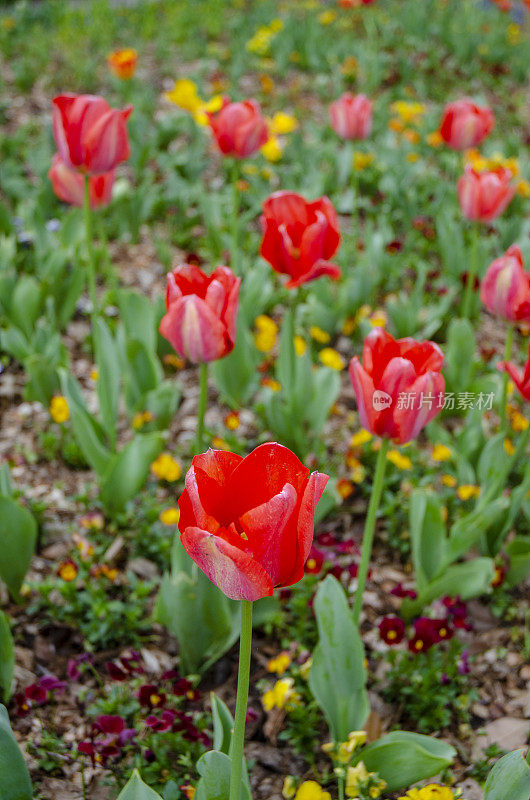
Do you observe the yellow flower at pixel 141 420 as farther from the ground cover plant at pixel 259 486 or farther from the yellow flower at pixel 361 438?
the yellow flower at pixel 361 438

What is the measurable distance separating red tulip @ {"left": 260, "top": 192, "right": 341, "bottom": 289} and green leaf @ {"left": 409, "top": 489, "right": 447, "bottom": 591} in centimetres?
61

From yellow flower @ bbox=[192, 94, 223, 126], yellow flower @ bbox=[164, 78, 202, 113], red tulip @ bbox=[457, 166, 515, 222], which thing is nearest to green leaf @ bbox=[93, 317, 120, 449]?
red tulip @ bbox=[457, 166, 515, 222]

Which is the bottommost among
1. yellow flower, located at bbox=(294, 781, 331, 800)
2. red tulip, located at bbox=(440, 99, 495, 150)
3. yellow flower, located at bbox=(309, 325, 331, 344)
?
yellow flower, located at bbox=(294, 781, 331, 800)

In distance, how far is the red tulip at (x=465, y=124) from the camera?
2.84m

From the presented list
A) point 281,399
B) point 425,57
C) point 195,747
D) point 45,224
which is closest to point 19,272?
point 45,224

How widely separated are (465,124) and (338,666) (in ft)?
7.39

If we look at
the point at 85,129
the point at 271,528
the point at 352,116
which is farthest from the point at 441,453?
the point at 352,116

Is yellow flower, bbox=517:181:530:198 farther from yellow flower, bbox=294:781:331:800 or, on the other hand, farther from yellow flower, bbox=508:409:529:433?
yellow flower, bbox=294:781:331:800

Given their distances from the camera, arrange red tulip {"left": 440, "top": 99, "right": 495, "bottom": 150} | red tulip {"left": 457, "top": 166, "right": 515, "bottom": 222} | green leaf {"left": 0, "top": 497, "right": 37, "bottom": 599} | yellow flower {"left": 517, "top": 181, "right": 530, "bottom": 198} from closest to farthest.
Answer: green leaf {"left": 0, "top": 497, "right": 37, "bottom": 599} → red tulip {"left": 457, "top": 166, "right": 515, "bottom": 222} → red tulip {"left": 440, "top": 99, "right": 495, "bottom": 150} → yellow flower {"left": 517, "top": 181, "right": 530, "bottom": 198}

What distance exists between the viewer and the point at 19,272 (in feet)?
10.0

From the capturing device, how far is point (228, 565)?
0.83 m

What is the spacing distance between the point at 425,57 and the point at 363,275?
4.46 m

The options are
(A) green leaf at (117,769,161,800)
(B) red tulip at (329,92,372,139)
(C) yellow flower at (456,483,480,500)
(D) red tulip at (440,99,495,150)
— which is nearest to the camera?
(A) green leaf at (117,769,161,800)

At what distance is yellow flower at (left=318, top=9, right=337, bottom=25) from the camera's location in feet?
21.4
